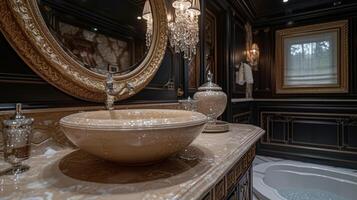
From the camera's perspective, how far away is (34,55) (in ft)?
2.09

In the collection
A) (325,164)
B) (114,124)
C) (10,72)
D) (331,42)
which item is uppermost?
(331,42)

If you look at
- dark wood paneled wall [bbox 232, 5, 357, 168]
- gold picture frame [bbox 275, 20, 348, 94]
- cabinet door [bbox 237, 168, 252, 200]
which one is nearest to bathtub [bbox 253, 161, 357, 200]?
dark wood paneled wall [bbox 232, 5, 357, 168]

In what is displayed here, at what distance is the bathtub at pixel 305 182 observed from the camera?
208 cm

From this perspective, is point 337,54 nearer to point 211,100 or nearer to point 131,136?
point 211,100

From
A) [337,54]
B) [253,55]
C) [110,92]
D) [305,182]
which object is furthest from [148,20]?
[337,54]

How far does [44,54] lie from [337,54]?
140 inches

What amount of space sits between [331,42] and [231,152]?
10.5 feet

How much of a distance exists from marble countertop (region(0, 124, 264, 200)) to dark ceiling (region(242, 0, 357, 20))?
274cm

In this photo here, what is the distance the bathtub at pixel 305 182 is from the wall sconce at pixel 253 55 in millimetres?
1606

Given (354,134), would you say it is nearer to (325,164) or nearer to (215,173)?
(325,164)

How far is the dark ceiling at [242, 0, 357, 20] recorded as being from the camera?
2.78m

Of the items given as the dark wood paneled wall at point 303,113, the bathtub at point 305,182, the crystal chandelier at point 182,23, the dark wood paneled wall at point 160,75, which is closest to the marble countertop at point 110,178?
the dark wood paneled wall at point 160,75

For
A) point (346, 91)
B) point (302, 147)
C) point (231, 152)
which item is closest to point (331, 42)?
point (346, 91)

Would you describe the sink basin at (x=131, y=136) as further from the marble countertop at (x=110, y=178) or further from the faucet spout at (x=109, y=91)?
the faucet spout at (x=109, y=91)
